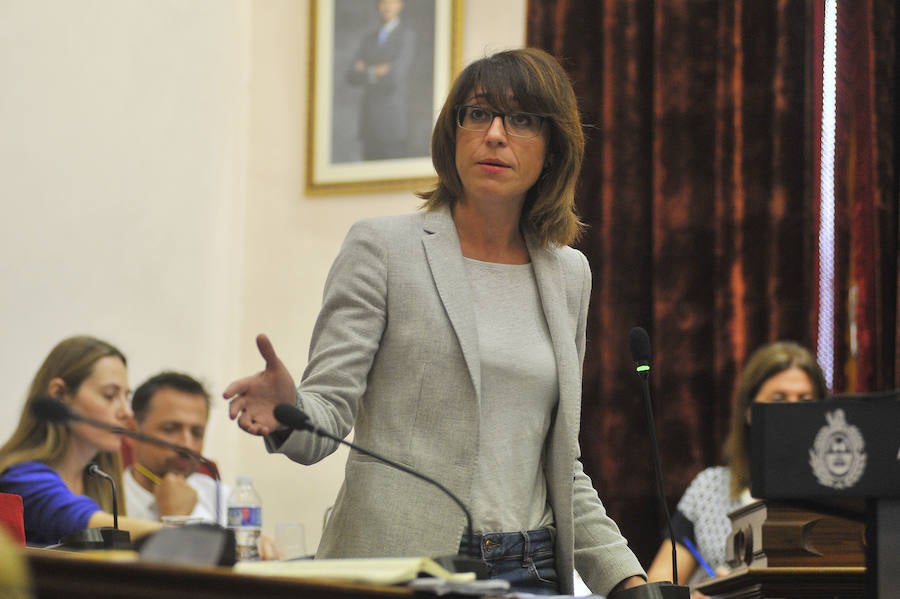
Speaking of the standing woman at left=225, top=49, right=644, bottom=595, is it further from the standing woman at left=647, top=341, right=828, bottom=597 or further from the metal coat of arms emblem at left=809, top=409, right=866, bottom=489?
the standing woman at left=647, top=341, right=828, bottom=597

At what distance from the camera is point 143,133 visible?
500 centimetres

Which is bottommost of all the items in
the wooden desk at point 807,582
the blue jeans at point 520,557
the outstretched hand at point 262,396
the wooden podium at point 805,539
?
the wooden desk at point 807,582

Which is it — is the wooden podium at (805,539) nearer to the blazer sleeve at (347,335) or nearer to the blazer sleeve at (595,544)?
the blazer sleeve at (595,544)

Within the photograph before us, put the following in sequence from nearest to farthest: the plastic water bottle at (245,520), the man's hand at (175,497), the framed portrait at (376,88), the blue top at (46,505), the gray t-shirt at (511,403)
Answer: the gray t-shirt at (511,403) < the blue top at (46,505) < the plastic water bottle at (245,520) < the man's hand at (175,497) < the framed portrait at (376,88)

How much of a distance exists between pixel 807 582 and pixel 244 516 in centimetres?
208

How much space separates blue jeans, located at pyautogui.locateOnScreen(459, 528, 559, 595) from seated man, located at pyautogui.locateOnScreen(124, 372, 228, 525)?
8.07 ft

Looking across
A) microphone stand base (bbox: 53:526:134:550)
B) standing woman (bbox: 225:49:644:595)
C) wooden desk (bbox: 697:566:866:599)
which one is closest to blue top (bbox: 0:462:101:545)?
microphone stand base (bbox: 53:526:134:550)

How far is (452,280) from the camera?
217 centimetres

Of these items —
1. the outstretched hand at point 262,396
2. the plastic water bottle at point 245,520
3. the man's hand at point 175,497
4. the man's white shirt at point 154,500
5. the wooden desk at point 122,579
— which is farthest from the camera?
the man's white shirt at point 154,500

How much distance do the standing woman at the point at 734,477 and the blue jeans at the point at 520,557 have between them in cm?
223

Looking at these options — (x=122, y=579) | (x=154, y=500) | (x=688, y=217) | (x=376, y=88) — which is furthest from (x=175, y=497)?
(x=122, y=579)

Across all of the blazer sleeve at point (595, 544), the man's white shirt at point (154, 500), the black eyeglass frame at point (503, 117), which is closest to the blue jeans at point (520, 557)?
the blazer sleeve at point (595, 544)

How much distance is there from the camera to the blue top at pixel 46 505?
3.43 metres

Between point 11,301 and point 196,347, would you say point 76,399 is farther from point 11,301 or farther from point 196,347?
point 196,347
